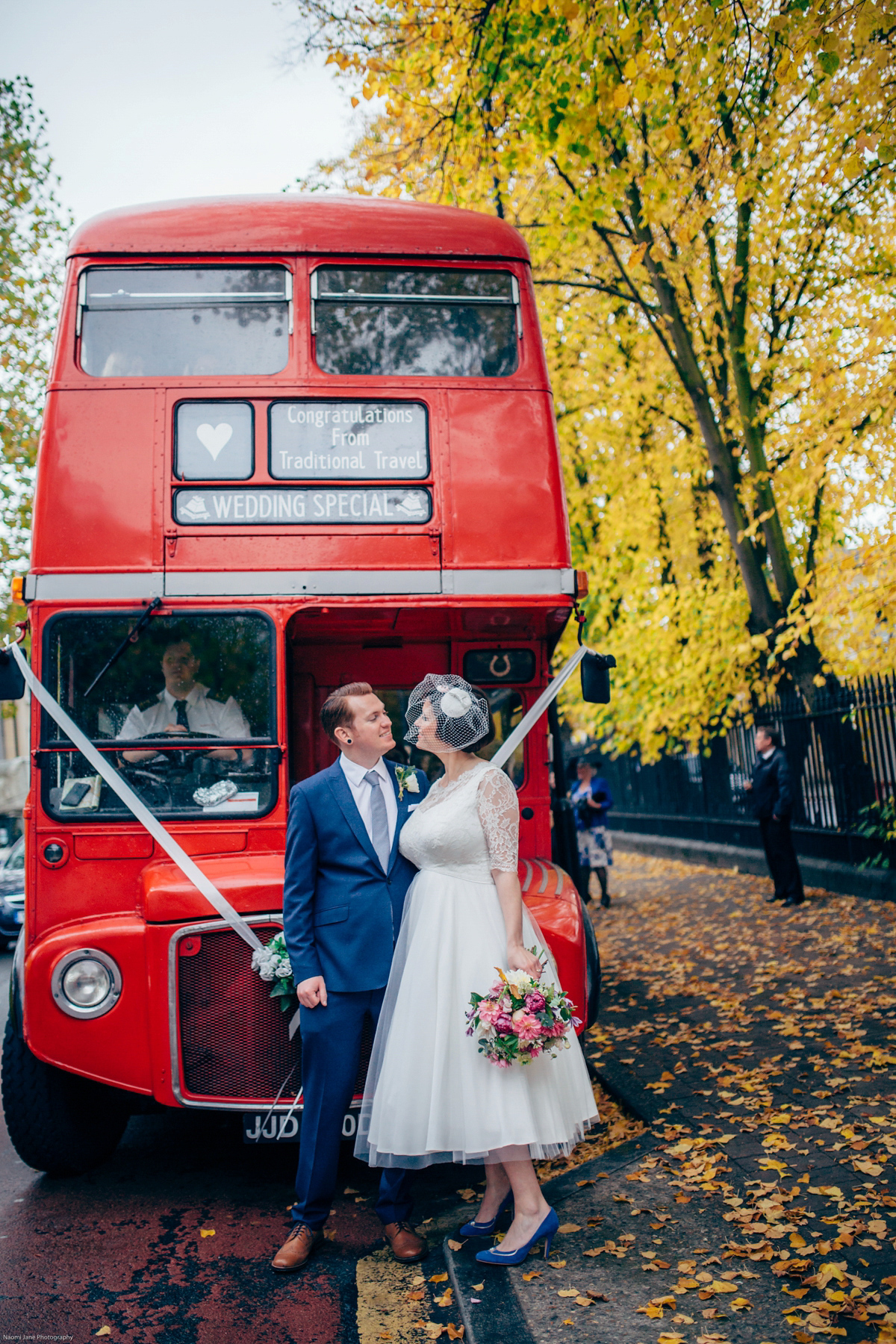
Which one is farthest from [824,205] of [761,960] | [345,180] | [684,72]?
[761,960]

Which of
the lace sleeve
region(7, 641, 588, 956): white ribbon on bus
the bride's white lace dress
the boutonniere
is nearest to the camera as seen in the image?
the bride's white lace dress

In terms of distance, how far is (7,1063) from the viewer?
489 cm

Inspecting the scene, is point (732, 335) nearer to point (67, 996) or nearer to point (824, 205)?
point (824, 205)

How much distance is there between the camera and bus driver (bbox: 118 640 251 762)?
4.94 metres

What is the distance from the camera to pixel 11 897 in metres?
12.9

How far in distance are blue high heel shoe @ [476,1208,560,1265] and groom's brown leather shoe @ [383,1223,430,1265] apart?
364 mm

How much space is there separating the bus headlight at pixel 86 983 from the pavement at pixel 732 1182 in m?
1.74

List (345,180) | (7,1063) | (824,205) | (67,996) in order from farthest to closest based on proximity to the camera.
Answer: (345,180) → (824,205) → (7,1063) → (67,996)

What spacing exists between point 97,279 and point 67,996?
3.45 metres

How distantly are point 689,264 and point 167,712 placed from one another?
952cm

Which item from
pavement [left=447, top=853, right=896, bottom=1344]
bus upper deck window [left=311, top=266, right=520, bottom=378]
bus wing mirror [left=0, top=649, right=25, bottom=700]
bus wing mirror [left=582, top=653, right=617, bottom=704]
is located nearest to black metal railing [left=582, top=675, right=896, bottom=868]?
pavement [left=447, top=853, right=896, bottom=1344]

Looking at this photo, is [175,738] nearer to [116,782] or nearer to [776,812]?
[116,782]

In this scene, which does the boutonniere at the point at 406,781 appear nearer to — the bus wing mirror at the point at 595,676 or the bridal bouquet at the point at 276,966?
the bridal bouquet at the point at 276,966

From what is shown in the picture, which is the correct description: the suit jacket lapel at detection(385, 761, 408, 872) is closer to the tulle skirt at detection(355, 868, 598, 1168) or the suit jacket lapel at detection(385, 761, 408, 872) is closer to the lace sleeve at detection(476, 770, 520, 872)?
the tulle skirt at detection(355, 868, 598, 1168)
